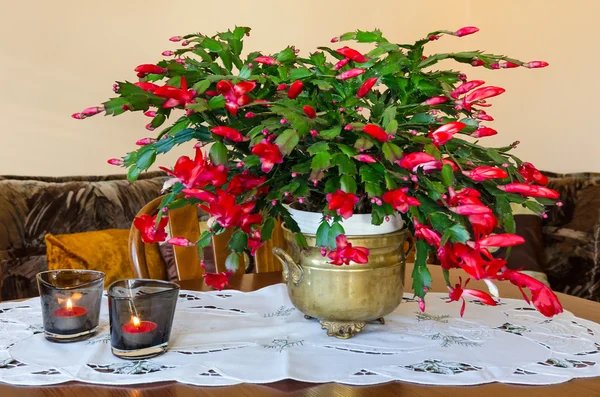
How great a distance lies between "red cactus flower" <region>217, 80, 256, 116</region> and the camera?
769 millimetres

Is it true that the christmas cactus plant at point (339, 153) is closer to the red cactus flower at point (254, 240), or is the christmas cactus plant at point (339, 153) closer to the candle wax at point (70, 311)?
the red cactus flower at point (254, 240)

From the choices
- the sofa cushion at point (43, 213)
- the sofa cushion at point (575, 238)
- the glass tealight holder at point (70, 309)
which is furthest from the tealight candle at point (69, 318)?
the sofa cushion at point (575, 238)

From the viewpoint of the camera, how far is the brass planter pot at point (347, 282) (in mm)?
886

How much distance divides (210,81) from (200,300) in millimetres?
498

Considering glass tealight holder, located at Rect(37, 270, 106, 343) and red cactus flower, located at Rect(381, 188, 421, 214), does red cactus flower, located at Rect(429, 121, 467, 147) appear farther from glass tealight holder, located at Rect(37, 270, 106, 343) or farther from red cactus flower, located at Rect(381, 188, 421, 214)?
glass tealight holder, located at Rect(37, 270, 106, 343)

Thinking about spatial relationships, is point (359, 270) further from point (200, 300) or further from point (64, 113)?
point (64, 113)

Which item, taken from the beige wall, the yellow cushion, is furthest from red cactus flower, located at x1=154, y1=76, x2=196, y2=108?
the beige wall

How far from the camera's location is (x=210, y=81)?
80cm

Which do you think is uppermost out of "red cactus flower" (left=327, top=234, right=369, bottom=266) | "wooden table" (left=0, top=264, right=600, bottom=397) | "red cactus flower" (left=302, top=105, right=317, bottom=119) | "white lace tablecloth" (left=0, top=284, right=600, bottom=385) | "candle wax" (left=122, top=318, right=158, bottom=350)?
"red cactus flower" (left=302, top=105, right=317, bottom=119)

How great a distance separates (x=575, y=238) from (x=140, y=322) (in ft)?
6.70

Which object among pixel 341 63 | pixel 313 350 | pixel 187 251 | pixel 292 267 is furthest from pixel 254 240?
pixel 187 251

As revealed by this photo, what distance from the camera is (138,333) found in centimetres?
82

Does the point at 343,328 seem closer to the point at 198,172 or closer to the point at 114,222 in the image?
the point at 198,172

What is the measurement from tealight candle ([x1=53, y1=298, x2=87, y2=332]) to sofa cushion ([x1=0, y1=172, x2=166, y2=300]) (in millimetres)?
971
